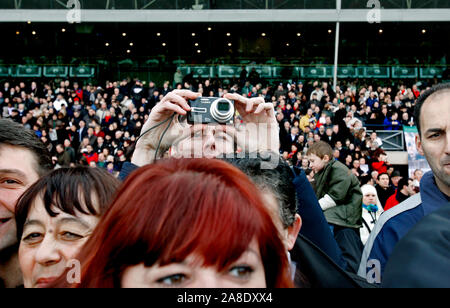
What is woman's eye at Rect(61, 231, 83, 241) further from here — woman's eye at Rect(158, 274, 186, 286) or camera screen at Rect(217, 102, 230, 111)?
camera screen at Rect(217, 102, 230, 111)

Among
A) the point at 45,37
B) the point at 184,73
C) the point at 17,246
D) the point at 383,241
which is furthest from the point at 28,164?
the point at 45,37

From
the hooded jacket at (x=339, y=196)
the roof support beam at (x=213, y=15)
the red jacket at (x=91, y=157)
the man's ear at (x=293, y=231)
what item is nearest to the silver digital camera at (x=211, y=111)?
the man's ear at (x=293, y=231)

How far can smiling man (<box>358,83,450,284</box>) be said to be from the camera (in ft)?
6.10

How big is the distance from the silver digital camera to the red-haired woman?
83cm

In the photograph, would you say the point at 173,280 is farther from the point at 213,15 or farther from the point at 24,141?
the point at 213,15

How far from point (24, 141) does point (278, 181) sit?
105 cm

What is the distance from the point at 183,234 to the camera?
95 cm

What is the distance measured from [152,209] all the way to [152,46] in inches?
882

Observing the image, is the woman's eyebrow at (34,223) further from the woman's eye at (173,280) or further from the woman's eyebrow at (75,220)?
the woman's eye at (173,280)

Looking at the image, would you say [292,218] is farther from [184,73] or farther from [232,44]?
[232,44]

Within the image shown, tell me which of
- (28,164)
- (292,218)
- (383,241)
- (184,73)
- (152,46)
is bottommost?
(383,241)

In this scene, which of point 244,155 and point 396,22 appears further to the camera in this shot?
point 396,22

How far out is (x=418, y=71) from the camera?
64.7ft

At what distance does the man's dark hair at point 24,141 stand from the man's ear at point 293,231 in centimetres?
104
